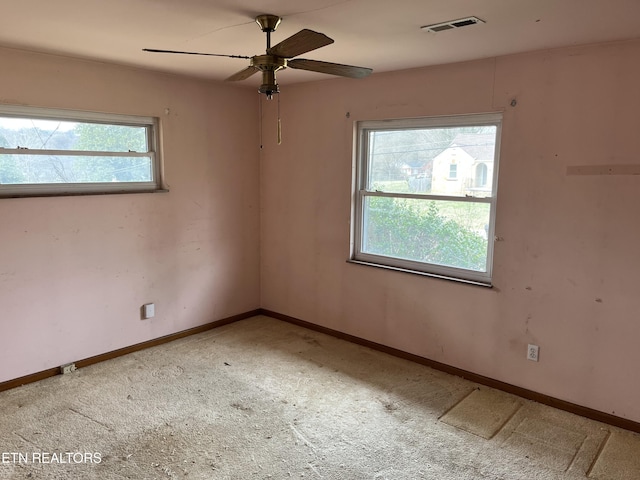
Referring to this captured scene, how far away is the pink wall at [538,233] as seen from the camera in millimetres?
2656

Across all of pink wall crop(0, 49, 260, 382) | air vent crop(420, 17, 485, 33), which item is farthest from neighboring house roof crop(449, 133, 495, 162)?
pink wall crop(0, 49, 260, 382)

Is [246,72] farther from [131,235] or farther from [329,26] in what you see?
[131,235]

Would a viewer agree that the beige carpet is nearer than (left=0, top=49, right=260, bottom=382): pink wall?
Yes

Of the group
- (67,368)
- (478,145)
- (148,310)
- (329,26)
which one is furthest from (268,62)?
(67,368)

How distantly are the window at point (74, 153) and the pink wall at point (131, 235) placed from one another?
0.31ft

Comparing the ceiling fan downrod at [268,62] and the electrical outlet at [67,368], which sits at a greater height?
the ceiling fan downrod at [268,62]

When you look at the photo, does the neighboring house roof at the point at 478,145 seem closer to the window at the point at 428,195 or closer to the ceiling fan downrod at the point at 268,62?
the window at the point at 428,195

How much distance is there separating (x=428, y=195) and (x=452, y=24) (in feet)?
4.73

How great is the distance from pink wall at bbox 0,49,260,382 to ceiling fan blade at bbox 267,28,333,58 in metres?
1.92

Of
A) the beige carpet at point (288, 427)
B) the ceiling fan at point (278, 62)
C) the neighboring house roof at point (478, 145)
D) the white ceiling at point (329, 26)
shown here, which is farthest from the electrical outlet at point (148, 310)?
the neighboring house roof at point (478, 145)

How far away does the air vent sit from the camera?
2.22 m

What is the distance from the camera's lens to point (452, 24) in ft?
7.54

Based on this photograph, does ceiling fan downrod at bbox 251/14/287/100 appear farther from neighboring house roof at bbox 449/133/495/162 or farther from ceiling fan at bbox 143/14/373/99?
neighboring house roof at bbox 449/133/495/162

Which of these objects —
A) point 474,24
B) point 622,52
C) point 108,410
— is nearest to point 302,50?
point 474,24
